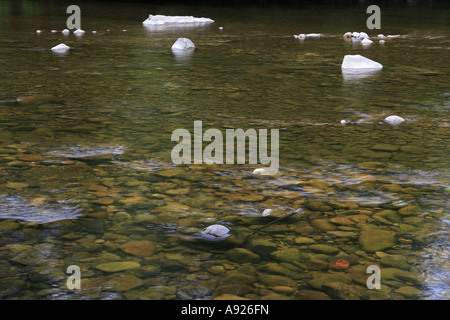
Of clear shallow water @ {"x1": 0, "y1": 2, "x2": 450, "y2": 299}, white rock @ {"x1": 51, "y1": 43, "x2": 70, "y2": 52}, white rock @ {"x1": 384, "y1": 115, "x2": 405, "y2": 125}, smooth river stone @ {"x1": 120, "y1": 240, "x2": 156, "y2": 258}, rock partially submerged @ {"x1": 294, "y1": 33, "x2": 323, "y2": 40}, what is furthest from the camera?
rock partially submerged @ {"x1": 294, "y1": 33, "x2": 323, "y2": 40}

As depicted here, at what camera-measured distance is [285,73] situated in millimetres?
8289

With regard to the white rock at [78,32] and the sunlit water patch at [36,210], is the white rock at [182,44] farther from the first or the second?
the sunlit water patch at [36,210]

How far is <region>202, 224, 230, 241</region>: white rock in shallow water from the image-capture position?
3035mm

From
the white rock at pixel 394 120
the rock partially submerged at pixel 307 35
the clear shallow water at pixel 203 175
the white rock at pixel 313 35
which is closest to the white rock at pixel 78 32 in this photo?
the clear shallow water at pixel 203 175

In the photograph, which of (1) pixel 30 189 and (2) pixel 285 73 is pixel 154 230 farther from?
(2) pixel 285 73

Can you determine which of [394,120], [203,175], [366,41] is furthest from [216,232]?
[366,41]

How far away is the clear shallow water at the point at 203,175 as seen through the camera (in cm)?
268

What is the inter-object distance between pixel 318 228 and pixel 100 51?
8.37 metres

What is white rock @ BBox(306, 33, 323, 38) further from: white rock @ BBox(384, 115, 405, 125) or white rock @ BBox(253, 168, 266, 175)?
white rock @ BBox(253, 168, 266, 175)

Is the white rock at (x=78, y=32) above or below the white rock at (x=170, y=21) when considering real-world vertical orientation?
below

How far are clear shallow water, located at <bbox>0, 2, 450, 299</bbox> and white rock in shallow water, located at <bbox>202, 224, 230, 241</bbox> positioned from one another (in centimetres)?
5

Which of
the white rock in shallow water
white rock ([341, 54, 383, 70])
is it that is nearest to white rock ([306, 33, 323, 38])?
white rock ([341, 54, 383, 70])

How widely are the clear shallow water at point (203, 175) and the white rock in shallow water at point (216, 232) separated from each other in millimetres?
50

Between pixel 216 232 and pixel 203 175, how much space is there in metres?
1.02
